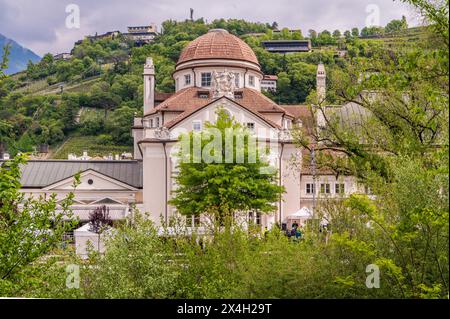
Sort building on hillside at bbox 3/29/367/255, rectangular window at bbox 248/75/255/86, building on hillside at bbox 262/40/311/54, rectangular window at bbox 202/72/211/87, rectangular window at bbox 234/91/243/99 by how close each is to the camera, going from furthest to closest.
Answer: building on hillside at bbox 262/40/311/54 < rectangular window at bbox 248/75/255/86 < rectangular window at bbox 202/72/211/87 < rectangular window at bbox 234/91/243/99 < building on hillside at bbox 3/29/367/255

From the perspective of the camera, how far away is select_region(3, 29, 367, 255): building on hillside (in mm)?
46844

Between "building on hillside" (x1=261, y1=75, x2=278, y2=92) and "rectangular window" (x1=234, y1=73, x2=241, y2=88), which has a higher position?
"building on hillside" (x1=261, y1=75, x2=278, y2=92)

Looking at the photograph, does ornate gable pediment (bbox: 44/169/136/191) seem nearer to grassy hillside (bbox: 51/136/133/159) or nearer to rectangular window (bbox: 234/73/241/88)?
rectangular window (bbox: 234/73/241/88)

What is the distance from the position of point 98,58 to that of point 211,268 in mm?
121775

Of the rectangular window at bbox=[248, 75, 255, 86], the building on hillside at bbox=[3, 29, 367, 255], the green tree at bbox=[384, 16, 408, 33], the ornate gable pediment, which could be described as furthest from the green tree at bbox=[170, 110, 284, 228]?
the rectangular window at bbox=[248, 75, 255, 86]

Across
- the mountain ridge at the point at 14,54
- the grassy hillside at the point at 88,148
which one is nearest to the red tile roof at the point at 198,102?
the mountain ridge at the point at 14,54

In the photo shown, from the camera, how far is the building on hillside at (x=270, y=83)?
94.1m

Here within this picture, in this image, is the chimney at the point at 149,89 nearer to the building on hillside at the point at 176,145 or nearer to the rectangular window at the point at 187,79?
the building on hillside at the point at 176,145

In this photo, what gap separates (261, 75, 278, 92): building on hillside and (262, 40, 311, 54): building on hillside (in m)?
14.5

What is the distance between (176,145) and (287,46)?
70072 millimetres

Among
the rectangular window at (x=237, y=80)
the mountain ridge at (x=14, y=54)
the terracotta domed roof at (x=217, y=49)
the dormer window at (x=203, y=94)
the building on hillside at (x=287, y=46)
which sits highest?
the building on hillside at (x=287, y=46)

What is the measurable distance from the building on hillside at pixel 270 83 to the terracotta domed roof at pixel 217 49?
3723cm
